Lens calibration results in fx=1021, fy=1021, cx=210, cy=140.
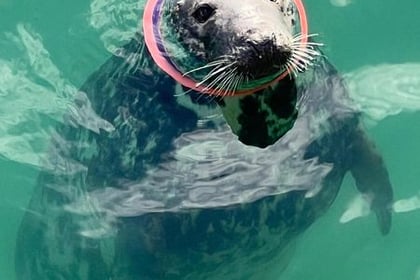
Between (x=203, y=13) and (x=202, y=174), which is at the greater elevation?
(x=203, y=13)

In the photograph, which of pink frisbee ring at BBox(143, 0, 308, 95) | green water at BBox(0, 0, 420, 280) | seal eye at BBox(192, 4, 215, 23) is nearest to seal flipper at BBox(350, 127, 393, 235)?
green water at BBox(0, 0, 420, 280)

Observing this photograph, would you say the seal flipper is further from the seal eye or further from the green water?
the seal eye

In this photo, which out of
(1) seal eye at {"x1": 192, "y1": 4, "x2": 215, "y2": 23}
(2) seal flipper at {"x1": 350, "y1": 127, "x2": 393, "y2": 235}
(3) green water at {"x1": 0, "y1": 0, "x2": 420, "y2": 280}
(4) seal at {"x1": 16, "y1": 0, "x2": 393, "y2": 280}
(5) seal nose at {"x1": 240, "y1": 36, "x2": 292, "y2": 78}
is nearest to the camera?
(5) seal nose at {"x1": 240, "y1": 36, "x2": 292, "y2": 78}

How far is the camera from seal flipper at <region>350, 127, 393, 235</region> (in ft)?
18.9

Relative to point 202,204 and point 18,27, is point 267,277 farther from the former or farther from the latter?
point 18,27

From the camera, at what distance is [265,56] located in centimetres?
429

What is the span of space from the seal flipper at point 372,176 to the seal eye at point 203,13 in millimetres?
1370

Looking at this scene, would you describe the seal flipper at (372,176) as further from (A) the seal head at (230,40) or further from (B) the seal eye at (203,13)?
(B) the seal eye at (203,13)

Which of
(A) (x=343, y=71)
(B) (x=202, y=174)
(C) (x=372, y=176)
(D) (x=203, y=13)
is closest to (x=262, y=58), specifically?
(D) (x=203, y=13)

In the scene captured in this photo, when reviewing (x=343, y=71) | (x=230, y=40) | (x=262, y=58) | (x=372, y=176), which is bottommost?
(x=372, y=176)

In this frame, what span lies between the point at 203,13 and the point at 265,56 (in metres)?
0.64

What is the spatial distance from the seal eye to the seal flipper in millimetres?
1370

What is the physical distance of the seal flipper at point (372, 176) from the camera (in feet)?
18.9

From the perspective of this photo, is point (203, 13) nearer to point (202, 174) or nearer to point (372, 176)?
point (202, 174)
